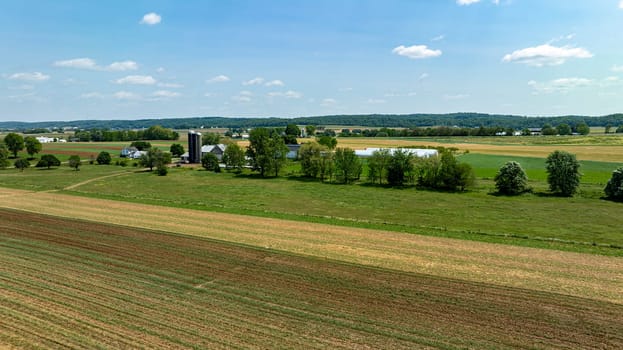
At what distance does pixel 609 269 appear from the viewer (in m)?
24.9

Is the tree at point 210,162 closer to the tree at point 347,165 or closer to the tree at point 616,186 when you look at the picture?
the tree at point 347,165

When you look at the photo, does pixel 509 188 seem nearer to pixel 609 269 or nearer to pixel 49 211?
pixel 609 269


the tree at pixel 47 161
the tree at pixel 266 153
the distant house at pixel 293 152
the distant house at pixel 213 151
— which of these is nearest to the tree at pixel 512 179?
the tree at pixel 266 153

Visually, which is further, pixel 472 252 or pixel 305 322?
pixel 472 252

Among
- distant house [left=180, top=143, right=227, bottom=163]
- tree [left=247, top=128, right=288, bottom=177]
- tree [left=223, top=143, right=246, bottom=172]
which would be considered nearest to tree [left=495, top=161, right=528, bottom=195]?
tree [left=247, top=128, right=288, bottom=177]

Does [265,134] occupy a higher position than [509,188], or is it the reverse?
[265,134]

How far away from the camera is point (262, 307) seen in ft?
62.2

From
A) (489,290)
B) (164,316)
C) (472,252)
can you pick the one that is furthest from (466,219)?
(164,316)

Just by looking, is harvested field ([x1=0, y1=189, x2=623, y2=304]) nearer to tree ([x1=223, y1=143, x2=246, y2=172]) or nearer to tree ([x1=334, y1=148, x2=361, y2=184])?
tree ([x1=334, y1=148, x2=361, y2=184])

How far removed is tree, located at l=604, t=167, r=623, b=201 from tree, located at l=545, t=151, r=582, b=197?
3682 millimetres

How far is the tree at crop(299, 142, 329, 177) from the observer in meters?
73.6

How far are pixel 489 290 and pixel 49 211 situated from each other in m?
44.4

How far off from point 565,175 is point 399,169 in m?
23.0

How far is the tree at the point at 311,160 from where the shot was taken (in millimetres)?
73625
